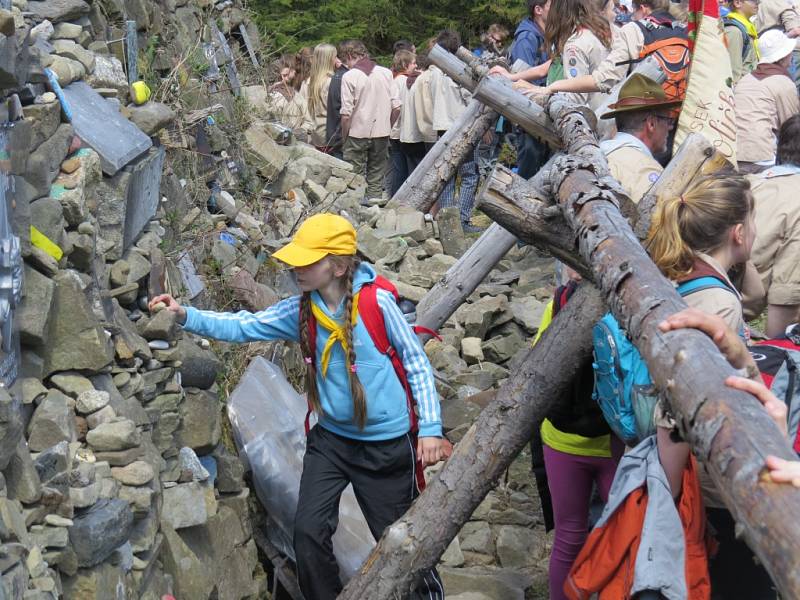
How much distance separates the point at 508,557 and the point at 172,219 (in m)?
2.83

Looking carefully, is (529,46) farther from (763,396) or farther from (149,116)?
(763,396)

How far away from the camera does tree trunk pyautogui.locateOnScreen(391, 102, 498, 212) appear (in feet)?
31.0

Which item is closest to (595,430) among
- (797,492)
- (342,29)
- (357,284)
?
(357,284)

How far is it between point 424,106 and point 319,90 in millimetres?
2046

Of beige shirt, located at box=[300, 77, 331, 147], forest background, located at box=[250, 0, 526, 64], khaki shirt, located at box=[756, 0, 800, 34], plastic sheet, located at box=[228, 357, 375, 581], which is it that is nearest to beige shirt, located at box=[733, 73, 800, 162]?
khaki shirt, located at box=[756, 0, 800, 34]

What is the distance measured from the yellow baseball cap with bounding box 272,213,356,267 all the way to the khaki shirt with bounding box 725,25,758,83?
4.36 meters

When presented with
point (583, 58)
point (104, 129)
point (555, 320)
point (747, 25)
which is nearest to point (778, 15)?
point (747, 25)

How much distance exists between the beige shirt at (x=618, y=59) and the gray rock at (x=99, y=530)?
426 cm

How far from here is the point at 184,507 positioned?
4383mm

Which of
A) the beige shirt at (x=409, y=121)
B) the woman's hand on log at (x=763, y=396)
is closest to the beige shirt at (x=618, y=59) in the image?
the woman's hand on log at (x=763, y=396)

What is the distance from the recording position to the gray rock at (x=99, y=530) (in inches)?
136

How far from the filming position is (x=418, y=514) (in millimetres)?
4141

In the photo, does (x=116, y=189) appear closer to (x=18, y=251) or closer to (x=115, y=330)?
(x=115, y=330)

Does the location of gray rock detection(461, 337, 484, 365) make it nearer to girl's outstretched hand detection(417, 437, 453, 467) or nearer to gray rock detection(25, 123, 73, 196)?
girl's outstretched hand detection(417, 437, 453, 467)
